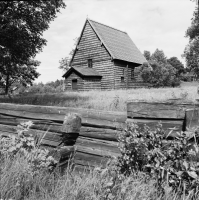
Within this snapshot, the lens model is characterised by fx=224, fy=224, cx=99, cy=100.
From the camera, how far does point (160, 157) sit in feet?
8.61

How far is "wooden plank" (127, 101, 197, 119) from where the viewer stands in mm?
2833

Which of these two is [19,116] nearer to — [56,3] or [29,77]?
[56,3]

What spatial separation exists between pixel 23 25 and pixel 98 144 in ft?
45.8

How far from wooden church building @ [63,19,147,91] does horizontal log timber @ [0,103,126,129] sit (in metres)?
20.2

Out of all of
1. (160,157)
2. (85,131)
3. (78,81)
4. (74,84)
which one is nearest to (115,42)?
(78,81)

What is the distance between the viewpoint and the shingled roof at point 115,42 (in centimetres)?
2650

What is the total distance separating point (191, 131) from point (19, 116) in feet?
10.8

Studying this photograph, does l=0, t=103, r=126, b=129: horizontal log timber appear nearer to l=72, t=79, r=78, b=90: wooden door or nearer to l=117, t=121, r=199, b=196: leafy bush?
l=117, t=121, r=199, b=196: leafy bush

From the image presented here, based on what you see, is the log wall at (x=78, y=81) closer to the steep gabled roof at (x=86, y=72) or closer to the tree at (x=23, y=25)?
the steep gabled roof at (x=86, y=72)

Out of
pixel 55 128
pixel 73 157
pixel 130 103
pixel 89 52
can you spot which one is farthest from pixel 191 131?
pixel 89 52

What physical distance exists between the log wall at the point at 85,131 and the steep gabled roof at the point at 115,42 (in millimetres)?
21523

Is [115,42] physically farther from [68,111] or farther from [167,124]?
[167,124]

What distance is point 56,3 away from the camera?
50.3ft

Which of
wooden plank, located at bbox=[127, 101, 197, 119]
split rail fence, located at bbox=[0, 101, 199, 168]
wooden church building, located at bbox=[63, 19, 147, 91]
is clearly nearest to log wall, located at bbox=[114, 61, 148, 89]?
wooden church building, located at bbox=[63, 19, 147, 91]
